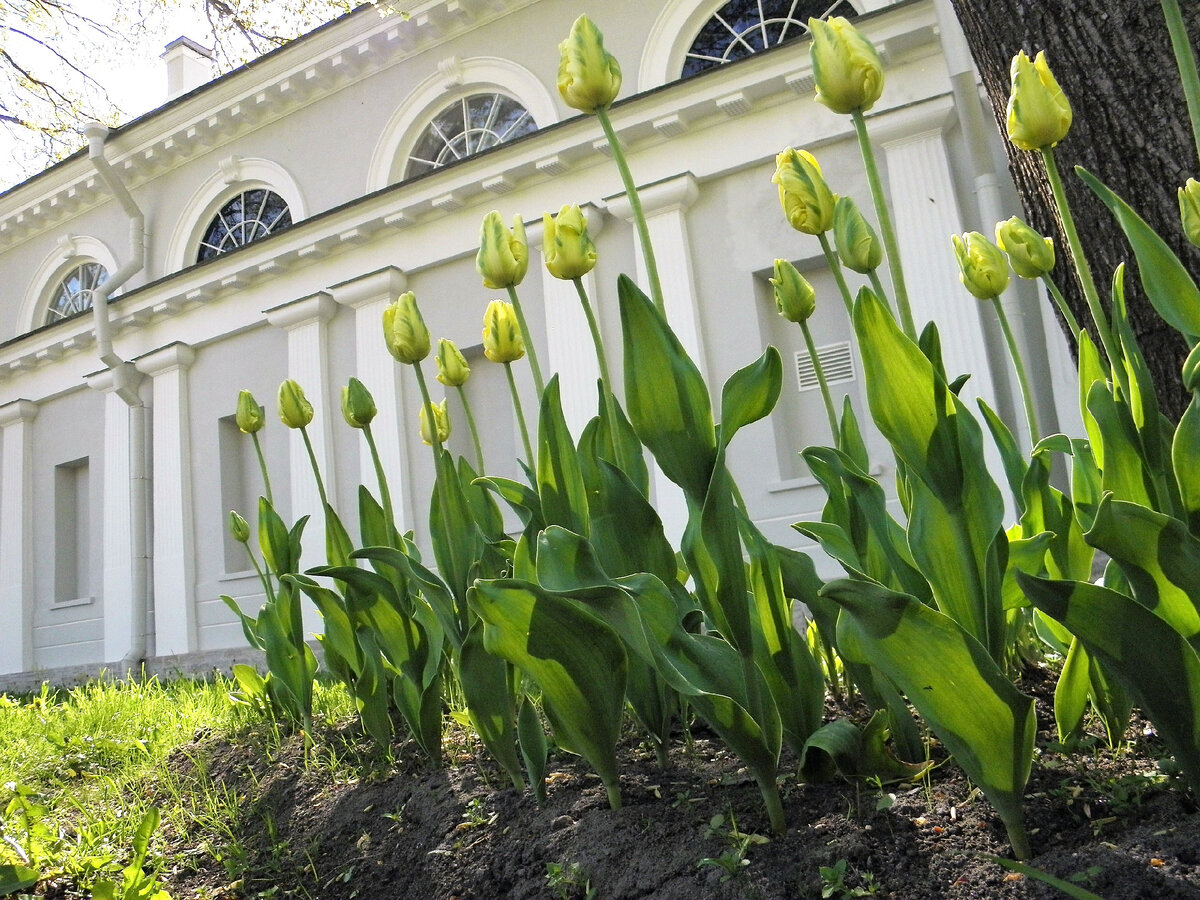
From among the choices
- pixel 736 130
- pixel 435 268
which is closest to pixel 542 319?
pixel 435 268

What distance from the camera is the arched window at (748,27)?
8.38 metres

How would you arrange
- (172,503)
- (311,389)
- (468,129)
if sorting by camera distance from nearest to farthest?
(311,389) → (468,129) → (172,503)

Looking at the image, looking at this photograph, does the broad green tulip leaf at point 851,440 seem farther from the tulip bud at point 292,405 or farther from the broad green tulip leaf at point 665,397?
the tulip bud at point 292,405

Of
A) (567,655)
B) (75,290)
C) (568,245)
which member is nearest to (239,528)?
(568,245)

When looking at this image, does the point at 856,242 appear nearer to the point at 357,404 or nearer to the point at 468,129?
the point at 357,404

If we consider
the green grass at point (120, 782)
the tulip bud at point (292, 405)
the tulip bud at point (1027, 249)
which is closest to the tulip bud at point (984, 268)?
the tulip bud at point (1027, 249)

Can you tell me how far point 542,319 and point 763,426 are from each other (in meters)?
2.48

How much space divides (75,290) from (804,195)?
46.0ft

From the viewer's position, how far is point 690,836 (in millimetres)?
1453

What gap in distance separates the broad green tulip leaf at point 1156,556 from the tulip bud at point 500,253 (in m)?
1.14

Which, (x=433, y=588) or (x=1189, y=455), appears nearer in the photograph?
(x=1189, y=455)

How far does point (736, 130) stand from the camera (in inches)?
318

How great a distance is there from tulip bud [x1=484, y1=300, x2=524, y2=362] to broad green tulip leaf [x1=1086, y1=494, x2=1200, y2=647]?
4.23 feet

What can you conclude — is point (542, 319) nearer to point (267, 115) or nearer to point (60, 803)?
point (267, 115)
